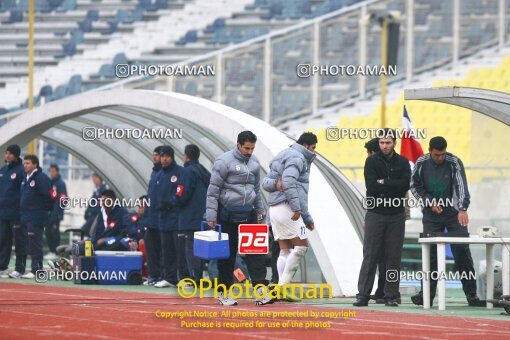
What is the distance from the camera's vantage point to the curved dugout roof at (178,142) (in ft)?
56.3

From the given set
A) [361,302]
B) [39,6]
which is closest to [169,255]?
[361,302]

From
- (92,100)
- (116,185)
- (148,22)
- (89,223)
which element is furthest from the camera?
(148,22)

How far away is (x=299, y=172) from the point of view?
15.2 meters

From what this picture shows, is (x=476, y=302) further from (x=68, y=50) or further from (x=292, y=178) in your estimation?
(x=68, y=50)

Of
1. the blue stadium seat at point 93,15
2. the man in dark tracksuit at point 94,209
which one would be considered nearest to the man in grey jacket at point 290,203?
the man in dark tracksuit at point 94,209

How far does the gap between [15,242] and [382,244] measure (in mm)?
7295

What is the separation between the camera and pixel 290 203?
1504 centimetres

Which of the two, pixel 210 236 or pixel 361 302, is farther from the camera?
pixel 361 302

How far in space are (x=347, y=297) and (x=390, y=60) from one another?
52.1 ft

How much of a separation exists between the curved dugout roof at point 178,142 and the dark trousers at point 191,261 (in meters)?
1.35

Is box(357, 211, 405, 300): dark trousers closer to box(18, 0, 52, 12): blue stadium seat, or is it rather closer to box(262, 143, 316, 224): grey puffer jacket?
box(262, 143, 316, 224): grey puffer jacket

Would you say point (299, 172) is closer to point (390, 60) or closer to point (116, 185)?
point (116, 185)

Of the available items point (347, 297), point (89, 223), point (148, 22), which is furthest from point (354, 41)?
point (347, 297)

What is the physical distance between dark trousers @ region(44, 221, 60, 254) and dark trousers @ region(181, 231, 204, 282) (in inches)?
390
